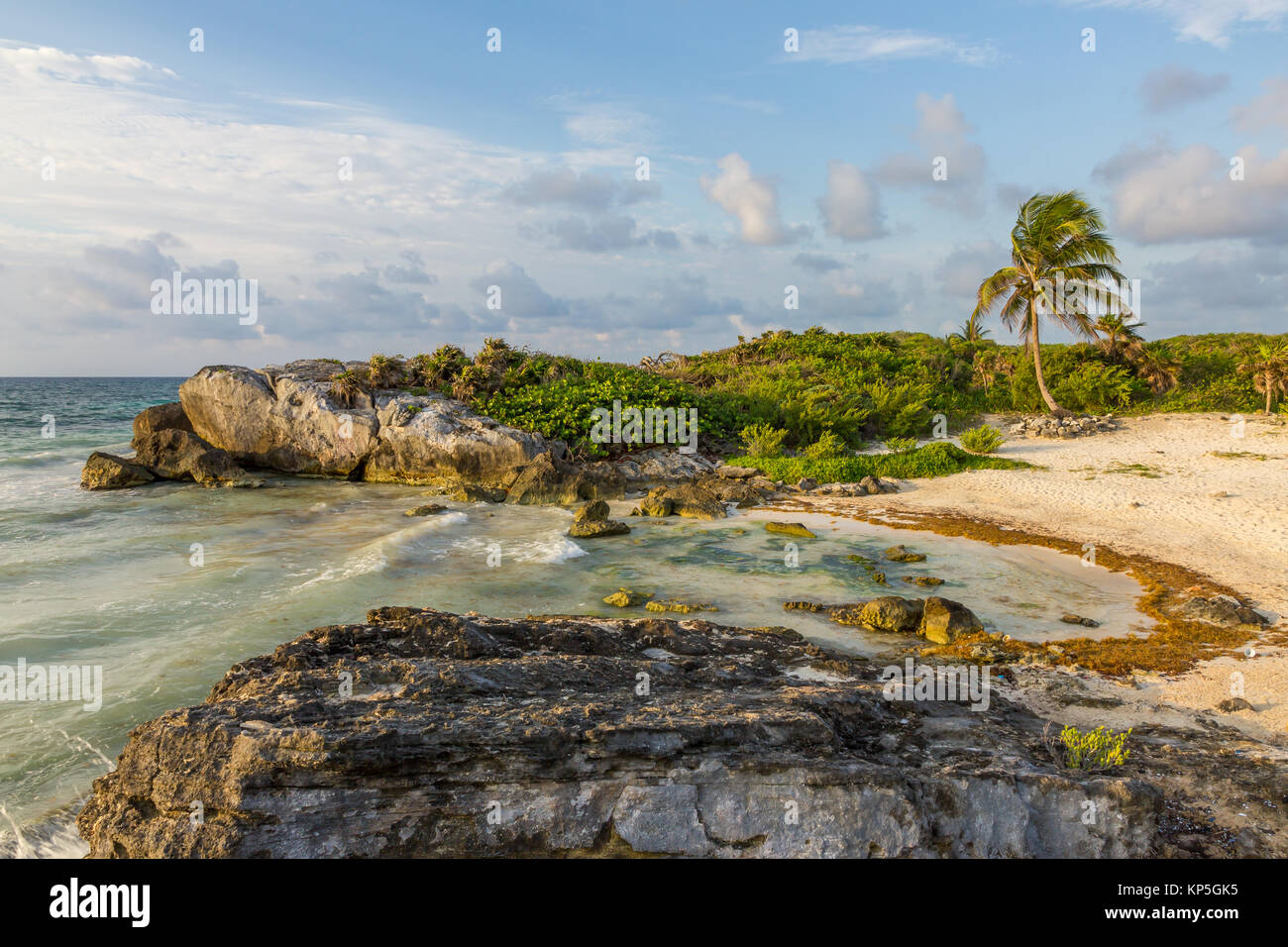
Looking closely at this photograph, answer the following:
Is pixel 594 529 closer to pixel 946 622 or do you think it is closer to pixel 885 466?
pixel 946 622

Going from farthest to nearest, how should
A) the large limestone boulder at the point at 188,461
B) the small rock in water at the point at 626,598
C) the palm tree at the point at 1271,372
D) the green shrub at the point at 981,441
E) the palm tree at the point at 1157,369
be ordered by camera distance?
the palm tree at the point at 1157,369
the palm tree at the point at 1271,372
the green shrub at the point at 981,441
the large limestone boulder at the point at 188,461
the small rock in water at the point at 626,598

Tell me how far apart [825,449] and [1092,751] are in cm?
1854

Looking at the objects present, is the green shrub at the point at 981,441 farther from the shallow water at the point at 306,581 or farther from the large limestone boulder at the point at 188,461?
the large limestone boulder at the point at 188,461

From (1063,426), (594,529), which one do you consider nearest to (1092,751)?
(594,529)

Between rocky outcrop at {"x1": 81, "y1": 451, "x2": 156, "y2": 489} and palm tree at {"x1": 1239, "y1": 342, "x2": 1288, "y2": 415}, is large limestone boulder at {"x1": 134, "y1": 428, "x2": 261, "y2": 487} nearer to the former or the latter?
rocky outcrop at {"x1": 81, "y1": 451, "x2": 156, "y2": 489}

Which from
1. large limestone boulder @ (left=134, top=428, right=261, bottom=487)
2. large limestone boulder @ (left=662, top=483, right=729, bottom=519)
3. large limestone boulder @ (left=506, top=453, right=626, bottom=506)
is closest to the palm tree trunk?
large limestone boulder @ (left=662, top=483, right=729, bottom=519)

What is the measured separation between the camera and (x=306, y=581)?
39.2 feet

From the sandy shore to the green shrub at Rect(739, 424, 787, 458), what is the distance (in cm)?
490

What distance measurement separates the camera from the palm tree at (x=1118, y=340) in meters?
30.0

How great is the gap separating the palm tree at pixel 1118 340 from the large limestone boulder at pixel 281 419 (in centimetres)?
3049

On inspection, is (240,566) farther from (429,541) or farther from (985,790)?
(985,790)

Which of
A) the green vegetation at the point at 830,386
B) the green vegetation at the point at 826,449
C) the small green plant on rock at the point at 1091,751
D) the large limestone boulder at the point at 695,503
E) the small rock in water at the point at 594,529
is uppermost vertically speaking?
the green vegetation at the point at 830,386

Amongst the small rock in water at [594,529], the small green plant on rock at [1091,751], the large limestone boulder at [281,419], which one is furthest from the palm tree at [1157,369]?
the large limestone boulder at [281,419]

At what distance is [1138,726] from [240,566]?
45.2 ft
